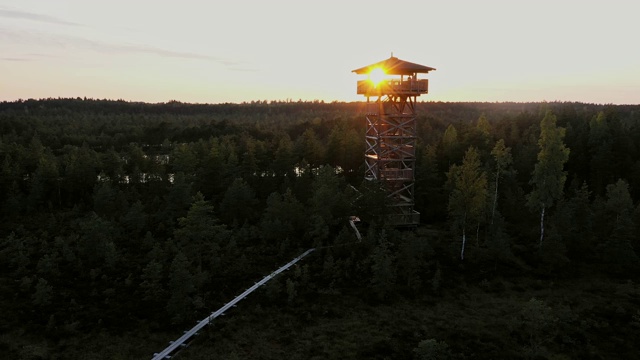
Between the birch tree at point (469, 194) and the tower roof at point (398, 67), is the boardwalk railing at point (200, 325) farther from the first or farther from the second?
the tower roof at point (398, 67)

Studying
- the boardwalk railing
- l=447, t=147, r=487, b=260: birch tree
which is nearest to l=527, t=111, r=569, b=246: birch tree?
l=447, t=147, r=487, b=260: birch tree

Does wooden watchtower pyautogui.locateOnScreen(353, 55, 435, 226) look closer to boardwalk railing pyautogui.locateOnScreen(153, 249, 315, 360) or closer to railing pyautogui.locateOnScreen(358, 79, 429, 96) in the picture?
railing pyautogui.locateOnScreen(358, 79, 429, 96)

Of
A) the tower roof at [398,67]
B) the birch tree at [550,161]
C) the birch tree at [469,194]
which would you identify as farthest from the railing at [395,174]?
the birch tree at [550,161]

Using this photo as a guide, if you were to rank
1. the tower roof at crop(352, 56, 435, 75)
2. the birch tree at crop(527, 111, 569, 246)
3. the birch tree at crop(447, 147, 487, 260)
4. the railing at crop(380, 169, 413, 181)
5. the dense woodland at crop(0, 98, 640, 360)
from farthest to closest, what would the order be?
the railing at crop(380, 169, 413, 181) < the tower roof at crop(352, 56, 435, 75) < the birch tree at crop(527, 111, 569, 246) < the birch tree at crop(447, 147, 487, 260) < the dense woodland at crop(0, 98, 640, 360)

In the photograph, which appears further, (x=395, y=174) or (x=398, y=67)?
(x=395, y=174)

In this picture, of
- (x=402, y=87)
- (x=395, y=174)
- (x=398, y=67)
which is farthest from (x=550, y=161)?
(x=398, y=67)

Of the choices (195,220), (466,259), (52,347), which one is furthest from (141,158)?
(466,259)

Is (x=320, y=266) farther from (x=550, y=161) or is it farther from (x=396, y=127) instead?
(x=550, y=161)
